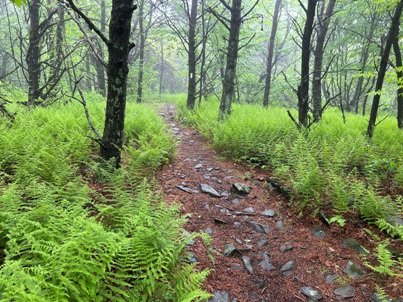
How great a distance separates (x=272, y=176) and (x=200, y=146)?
304 cm

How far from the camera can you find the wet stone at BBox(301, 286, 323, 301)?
2877 mm

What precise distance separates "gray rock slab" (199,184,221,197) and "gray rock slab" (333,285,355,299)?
249 centimetres

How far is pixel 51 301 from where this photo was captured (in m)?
1.80

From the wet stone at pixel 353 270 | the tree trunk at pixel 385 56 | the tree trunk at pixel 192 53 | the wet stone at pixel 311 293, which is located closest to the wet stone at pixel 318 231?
the wet stone at pixel 353 270

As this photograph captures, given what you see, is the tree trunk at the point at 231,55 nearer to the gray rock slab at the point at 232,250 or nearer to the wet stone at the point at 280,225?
the wet stone at the point at 280,225

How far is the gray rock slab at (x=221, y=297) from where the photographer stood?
9.08 ft

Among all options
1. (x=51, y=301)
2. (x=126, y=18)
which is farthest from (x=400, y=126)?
(x=51, y=301)

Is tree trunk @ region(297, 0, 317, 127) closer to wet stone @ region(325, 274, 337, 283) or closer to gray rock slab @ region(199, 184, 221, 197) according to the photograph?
gray rock slab @ region(199, 184, 221, 197)

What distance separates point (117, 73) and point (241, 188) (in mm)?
3134

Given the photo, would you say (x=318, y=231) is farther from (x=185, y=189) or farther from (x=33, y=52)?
(x=33, y=52)

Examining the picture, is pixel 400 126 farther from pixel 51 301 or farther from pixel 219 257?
pixel 51 301

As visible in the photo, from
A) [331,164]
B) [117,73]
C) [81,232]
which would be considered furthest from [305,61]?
[81,232]

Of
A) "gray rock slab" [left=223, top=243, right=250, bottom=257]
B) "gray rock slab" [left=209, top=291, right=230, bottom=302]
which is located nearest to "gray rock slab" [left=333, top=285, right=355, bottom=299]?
"gray rock slab" [left=223, top=243, right=250, bottom=257]

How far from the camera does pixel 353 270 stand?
3.22m
